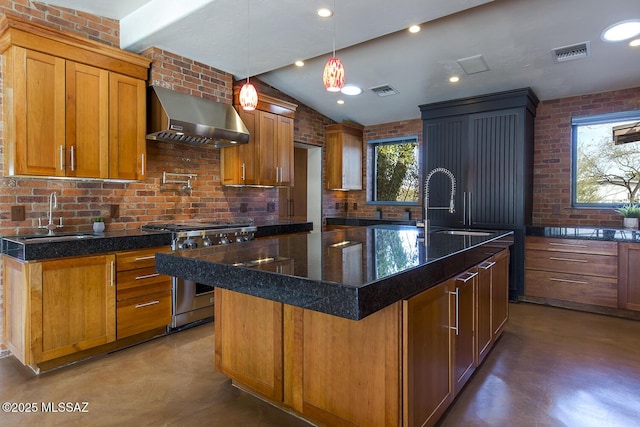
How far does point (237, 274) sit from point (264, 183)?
3201 mm

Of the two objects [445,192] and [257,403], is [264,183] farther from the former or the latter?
[257,403]

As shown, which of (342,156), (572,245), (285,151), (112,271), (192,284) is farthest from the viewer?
(342,156)

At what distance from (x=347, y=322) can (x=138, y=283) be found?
6.93 feet

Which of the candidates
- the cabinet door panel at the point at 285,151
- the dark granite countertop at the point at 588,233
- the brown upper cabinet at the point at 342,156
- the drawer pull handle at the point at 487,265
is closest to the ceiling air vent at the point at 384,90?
the brown upper cabinet at the point at 342,156

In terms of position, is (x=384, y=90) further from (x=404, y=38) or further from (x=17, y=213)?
(x=17, y=213)

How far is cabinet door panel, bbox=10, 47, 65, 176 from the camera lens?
105 inches

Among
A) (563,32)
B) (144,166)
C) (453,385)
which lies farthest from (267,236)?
(563,32)

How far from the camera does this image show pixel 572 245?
4.08 m

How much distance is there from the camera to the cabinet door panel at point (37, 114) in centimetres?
267

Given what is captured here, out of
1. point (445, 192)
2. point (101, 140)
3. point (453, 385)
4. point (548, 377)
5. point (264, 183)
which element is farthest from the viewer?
point (445, 192)

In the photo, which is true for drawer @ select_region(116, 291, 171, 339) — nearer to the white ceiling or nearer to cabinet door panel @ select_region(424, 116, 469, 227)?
the white ceiling

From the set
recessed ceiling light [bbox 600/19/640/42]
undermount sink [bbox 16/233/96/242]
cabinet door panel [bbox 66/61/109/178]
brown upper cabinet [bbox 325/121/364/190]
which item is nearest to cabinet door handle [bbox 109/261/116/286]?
undermount sink [bbox 16/233/96/242]

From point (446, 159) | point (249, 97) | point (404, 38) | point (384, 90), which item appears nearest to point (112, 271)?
point (249, 97)

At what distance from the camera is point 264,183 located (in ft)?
15.0
